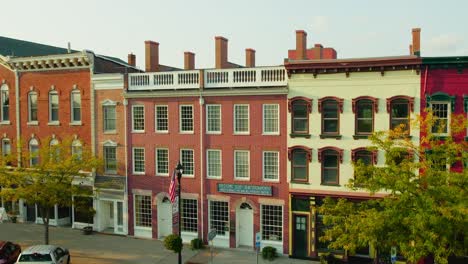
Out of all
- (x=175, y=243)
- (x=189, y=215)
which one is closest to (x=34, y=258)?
(x=175, y=243)

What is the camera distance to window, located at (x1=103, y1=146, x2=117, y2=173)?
32906 mm

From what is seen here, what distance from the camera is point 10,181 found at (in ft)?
91.1

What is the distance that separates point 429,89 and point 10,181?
2424 centimetres

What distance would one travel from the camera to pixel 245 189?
2906 centimetres

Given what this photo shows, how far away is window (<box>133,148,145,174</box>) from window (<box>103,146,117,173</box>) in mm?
1612

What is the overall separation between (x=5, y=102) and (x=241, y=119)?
2000cm

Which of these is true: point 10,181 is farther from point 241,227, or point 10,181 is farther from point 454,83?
point 454,83

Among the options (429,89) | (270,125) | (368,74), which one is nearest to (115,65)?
(270,125)

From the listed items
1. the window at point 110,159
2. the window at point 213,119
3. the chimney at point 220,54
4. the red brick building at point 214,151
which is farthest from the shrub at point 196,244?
the chimney at point 220,54

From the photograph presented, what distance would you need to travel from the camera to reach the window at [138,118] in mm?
31844

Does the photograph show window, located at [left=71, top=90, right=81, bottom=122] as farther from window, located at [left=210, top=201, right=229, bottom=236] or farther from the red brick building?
window, located at [left=210, top=201, right=229, bottom=236]

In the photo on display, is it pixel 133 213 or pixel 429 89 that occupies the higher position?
pixel 429 89

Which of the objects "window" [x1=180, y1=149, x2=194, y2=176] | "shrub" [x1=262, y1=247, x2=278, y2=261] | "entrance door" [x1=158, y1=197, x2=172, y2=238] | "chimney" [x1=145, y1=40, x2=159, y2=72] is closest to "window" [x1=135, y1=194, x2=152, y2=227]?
"entrance door" [x1=158, y1=197, x2=172, y2=238]

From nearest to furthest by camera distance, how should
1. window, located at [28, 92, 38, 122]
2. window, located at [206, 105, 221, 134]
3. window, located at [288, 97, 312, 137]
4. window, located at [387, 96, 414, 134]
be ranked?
window, located at [387, 96, 414, 134], window, located at [288, 97, 312, 137], window, located at [206, 105, 221, 134], window, located at [28, 92, 38, 122]
